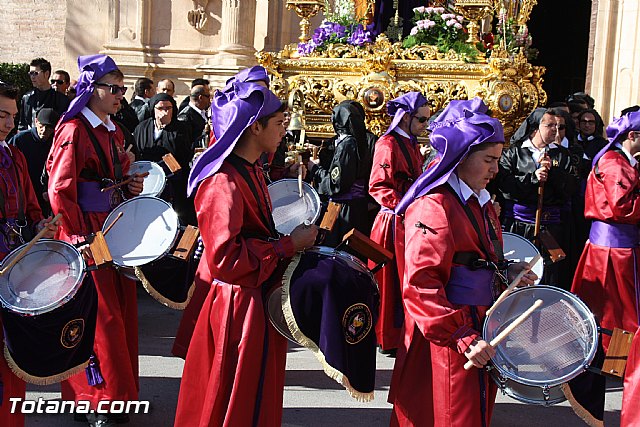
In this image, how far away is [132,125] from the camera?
384 inches

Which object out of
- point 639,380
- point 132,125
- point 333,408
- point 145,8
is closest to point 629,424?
point 639,380

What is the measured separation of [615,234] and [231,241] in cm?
348

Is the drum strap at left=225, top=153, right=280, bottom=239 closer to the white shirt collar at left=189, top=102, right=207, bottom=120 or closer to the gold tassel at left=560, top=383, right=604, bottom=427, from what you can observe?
the gold tassel at left=560, top=383, right=604, bottom=427

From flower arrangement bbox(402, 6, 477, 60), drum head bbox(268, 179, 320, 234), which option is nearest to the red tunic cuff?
drum head bbox(268, 179, 320, 234)

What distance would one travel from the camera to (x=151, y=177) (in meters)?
6.65

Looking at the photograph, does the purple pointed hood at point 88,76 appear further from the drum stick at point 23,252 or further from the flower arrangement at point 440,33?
the flower arrangement at point 440,33

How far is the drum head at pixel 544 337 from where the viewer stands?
11.9ft

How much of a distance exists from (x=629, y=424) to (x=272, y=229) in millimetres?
1714

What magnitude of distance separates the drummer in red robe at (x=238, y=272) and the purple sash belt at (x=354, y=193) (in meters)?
3.65

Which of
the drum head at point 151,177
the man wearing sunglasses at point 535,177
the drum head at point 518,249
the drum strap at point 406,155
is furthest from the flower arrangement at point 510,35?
the drum head at point 518,249

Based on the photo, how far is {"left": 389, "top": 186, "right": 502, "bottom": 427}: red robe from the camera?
367 centimetres

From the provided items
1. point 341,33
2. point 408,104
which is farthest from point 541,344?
point 341,33

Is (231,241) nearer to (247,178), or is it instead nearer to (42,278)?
(247,178)

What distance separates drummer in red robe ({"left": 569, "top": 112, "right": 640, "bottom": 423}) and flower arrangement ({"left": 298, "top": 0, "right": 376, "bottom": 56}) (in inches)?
176
